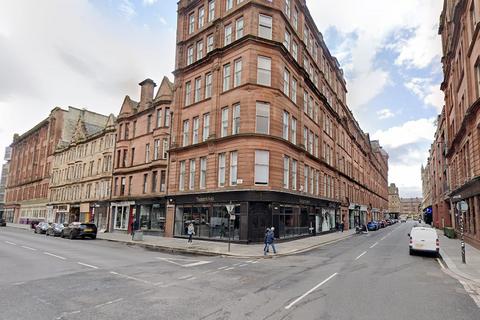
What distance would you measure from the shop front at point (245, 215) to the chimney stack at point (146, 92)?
15061mm

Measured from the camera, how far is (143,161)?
37.9 metres

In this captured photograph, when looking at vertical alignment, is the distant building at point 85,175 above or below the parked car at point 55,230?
above

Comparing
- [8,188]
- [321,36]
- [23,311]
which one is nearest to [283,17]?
[321,36]

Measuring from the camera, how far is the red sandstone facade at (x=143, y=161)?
1379 inches

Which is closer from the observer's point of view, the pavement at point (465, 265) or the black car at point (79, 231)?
the pavement at point (465, 265)

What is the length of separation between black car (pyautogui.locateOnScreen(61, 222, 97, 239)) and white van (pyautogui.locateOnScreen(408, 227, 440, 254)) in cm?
2868

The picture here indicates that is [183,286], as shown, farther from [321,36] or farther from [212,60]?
[321,36]

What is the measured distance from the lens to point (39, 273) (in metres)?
12.4

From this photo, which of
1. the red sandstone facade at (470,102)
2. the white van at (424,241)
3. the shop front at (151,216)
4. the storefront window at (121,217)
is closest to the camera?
the white van at (424,241)

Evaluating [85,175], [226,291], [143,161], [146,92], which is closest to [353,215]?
[143,161]

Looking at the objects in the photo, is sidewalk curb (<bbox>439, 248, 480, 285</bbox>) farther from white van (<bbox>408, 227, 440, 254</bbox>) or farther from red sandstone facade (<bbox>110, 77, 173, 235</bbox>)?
red sandstone facade (<bbox>110, 77, 173, 235</bbox>)

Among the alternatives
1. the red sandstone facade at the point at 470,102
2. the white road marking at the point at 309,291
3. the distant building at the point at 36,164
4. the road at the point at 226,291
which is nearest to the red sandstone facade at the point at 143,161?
the road at the point at 226,291

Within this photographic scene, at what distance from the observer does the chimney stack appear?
40.2m

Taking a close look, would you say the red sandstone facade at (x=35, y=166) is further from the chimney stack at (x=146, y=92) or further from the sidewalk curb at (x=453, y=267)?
the sidewalk curb at (x=453, y=267)
